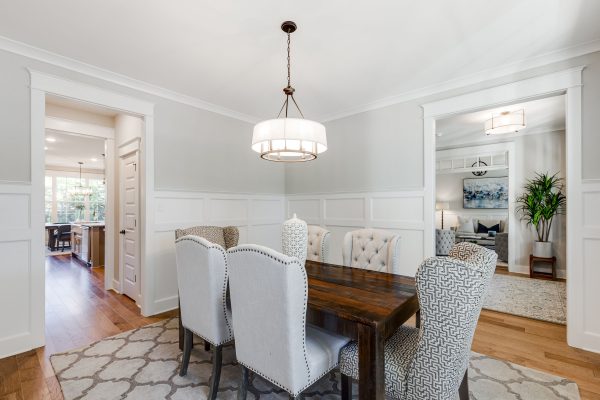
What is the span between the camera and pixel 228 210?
4.07 m

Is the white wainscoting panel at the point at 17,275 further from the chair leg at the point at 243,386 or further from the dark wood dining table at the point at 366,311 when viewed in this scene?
the dark wood dining table at the point at 366,311

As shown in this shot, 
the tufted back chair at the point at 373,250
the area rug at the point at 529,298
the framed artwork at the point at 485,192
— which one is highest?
the framed artwork at the point at 485,192

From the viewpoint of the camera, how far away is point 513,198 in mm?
5164

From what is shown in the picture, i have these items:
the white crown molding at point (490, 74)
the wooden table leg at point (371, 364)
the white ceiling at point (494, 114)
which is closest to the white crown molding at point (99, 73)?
the white crown molding at point (490, 74)

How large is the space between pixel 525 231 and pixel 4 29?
23.6 feet

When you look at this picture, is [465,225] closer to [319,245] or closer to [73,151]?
[319,245]

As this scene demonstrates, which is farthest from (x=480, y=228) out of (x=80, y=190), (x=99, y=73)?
(x=80, y=190)

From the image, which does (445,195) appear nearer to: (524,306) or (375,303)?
(524,306)

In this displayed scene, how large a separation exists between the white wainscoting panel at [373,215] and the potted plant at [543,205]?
9.50ft

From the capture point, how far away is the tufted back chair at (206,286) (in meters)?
1.68

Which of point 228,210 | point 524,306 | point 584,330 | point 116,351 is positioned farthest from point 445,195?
point 116,351

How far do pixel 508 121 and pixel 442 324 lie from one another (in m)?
3.84

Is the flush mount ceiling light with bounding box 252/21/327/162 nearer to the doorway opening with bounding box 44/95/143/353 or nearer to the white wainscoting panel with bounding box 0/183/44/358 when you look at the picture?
the doorway opening with bounding box 44/95/143/353

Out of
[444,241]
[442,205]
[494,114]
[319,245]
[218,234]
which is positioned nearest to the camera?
[319,245]
